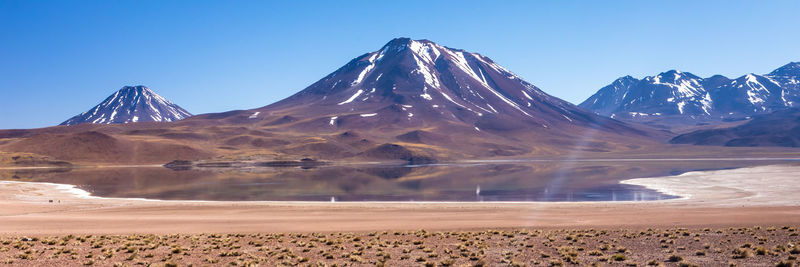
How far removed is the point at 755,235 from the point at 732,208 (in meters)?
16.5

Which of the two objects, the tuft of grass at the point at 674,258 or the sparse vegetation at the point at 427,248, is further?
the sparse vegetation at the point at 427,248

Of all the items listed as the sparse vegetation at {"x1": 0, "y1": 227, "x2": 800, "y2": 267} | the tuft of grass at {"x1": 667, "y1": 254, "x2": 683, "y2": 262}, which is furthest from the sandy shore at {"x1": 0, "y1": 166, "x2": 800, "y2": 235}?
the tuft of grass at {"x1": 667, "y1": 254, "x2": 683, "y2": 262}

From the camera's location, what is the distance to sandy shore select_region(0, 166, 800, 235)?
100.0 feet

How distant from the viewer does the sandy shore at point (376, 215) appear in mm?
30469

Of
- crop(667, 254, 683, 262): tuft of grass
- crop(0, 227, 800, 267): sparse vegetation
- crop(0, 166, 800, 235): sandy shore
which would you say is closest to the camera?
crop(667, 254, 683, 262): tuft of grass

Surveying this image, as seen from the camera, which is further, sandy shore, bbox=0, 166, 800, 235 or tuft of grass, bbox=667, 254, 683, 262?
sandy shore, bbox=0, 166, 800, 235

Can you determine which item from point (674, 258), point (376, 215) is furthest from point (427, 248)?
point (376, 215)

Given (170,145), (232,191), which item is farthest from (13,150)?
(232,191)

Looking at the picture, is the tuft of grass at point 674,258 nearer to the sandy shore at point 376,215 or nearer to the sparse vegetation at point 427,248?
the sparse vegetation at point 427,248

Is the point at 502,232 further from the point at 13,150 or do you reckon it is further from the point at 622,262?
the point at 13,150

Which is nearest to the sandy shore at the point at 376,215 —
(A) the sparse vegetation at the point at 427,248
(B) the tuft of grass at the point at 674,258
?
(A) the sparse vegetation at the point at 427,248

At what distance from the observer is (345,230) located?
29.1m

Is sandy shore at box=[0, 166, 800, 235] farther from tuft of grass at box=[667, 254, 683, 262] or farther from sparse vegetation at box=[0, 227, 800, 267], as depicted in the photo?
tuft of grass at box=[667, 254, 683, 262]

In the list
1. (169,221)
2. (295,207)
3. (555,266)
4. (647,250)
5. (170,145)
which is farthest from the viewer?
(170,145)
